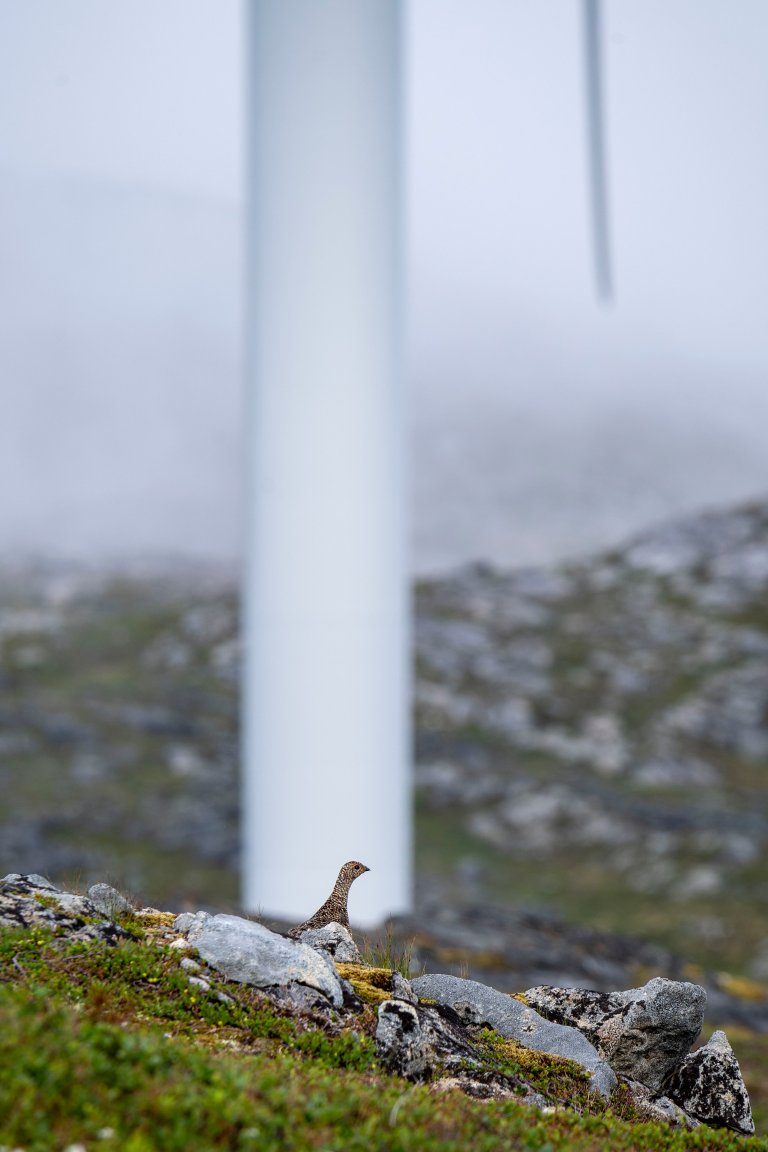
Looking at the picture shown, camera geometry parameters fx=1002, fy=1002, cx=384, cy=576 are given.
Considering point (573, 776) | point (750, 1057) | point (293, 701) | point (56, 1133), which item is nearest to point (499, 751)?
point (573, 776)

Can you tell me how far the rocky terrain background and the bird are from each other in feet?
35.5

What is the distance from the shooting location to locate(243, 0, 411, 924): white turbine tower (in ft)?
62.8

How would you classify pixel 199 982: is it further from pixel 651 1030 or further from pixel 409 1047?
pixel 651 1030

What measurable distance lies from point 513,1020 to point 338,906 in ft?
7.82

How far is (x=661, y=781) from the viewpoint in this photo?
57219mm

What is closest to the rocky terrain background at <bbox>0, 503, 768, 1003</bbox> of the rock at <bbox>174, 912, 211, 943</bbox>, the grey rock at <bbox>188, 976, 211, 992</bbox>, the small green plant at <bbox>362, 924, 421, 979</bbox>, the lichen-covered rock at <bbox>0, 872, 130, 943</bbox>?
the small green plant at <bbox>362, 924, 421, 979</bbox>

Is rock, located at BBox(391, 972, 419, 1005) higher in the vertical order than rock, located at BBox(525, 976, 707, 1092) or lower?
higher

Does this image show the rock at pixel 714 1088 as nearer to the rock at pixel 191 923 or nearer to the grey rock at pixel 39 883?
the rock at pixel 191 923

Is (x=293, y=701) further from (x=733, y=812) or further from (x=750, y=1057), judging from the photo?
(x=733, y=812)

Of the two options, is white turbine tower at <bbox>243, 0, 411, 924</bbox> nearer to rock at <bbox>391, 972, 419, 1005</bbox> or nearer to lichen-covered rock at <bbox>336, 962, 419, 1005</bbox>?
lichen-covered rock at <bbox>336, 962, 419, 1005</bbox>

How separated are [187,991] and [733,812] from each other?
158 feet

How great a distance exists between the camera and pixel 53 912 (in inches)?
406

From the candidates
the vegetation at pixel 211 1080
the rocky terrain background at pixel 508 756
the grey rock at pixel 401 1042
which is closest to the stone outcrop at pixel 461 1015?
the grey rock at pixel 401 1042

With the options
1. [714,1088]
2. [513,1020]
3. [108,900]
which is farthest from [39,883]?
[714,1088]
